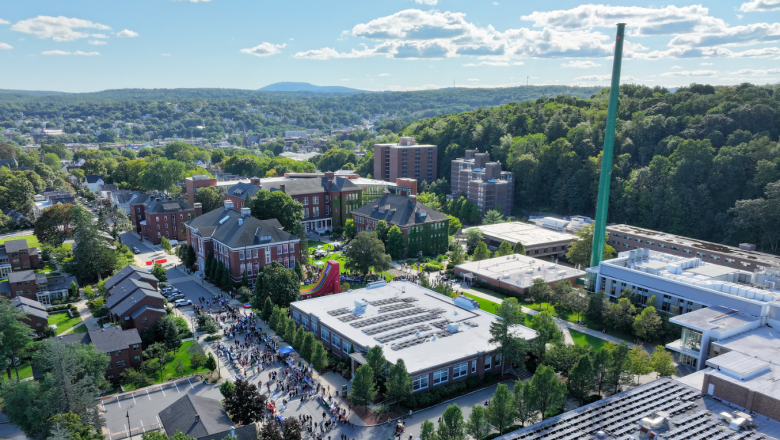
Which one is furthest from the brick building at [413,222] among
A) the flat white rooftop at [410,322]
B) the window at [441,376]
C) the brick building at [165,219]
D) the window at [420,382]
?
the window at [420,382]

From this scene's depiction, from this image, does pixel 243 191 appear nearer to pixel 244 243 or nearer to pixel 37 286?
pixel 244 243

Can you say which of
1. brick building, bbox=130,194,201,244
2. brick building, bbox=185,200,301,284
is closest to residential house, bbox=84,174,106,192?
brick building, bbox=130,194,201,244

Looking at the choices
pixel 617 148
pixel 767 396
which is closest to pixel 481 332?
pixel 767 396

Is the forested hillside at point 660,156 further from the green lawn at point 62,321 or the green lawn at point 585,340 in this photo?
the green lawn at point 62,321

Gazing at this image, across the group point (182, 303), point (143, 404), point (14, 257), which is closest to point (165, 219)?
point (14, 257)

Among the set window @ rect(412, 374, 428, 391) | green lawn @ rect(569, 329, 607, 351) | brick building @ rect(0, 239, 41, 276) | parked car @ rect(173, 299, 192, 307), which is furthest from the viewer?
brick building @ rect(0, 239, 41, 276)

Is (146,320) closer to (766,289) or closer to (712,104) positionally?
(766,289)

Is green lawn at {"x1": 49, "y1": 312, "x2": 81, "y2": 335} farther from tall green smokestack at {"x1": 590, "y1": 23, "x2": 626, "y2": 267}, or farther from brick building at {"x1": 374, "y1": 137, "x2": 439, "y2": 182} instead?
brick building at {"x1": 374, "y1": 137, "x2": 439, "y2": 182}
